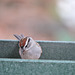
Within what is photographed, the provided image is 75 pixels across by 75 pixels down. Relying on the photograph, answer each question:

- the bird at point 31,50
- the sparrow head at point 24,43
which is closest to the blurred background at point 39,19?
the bird at point 31,50

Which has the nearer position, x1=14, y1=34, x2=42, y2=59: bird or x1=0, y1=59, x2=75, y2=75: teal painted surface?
x1=0, y1=59, x2=75, y2=75: teal painted surface

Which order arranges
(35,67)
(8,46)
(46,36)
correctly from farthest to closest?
1. (46,36)
2. (8,46)
3. (35,67)

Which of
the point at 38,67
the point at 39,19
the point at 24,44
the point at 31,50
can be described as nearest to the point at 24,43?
the point at 24,44

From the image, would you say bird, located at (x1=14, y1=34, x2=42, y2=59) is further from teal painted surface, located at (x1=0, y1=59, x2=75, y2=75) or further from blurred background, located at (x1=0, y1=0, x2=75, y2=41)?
blurred background, located at (x1=0, y1=0, x2=75, y2=41)

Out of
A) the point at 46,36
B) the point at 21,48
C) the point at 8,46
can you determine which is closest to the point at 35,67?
the point at 21,48

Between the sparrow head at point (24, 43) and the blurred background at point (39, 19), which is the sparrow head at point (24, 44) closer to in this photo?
the sparrow head at point (24, 43)

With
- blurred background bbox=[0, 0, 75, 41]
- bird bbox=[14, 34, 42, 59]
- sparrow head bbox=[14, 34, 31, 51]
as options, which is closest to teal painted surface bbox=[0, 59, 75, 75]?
sparrow head bbox=[14, 34, 31, 51]

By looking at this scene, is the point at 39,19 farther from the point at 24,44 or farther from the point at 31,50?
the point at 24,44

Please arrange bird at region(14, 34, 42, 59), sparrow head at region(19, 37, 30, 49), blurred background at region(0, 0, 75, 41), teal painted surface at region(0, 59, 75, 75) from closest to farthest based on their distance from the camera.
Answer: teal painted surface at region(0, 59, 75, 75) < sparrow head at region(19, 37, 30, 49) < bird at region(14, 34, 42, 59) < blurred background at region(0, 0, 75, 41)

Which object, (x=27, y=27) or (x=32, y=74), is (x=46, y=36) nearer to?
(x=27, y=27)
